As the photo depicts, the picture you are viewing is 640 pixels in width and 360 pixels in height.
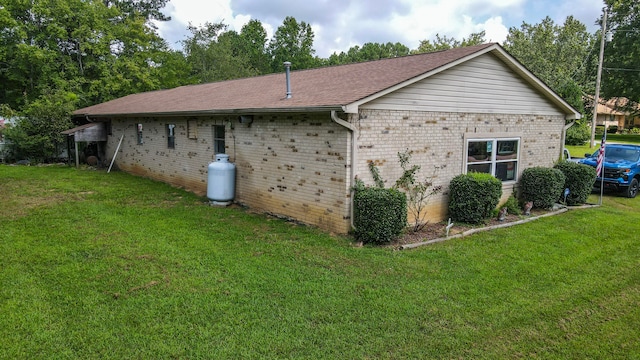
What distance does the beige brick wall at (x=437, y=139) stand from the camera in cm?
799

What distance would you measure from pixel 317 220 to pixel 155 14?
116ft

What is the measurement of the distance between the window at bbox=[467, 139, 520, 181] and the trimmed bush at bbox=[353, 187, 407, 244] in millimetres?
3280

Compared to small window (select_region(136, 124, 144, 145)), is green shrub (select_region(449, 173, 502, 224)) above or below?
below

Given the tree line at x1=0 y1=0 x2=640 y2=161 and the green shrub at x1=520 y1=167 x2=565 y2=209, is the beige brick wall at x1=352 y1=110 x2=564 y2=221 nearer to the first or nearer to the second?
the green shrub at x1=520 y1=167 x2=565 y2=209

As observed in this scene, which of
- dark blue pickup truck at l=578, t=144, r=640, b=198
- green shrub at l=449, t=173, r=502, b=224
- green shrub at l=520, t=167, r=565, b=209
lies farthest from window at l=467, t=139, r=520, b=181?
dark blue pickup truck at l=578, t=144, r=640, b=198

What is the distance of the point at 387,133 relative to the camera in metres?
8.20

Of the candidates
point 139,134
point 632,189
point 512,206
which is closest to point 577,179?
point 512,206

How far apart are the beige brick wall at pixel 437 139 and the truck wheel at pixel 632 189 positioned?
12.4 feet

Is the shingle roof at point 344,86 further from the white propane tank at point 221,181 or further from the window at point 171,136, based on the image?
the white propane tank at point 221,181

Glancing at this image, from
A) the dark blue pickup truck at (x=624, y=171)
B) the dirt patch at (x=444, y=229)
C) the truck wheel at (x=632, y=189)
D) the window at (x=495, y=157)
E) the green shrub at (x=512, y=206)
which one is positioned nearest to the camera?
the dirt patch at (x=444, y=229)

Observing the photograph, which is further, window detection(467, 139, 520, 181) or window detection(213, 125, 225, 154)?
window detection(213, 125, 225, 154)

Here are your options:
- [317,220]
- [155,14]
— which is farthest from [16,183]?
[155,14]

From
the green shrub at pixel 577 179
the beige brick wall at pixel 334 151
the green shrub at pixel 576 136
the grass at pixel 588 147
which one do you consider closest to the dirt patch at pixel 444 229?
the beige brick wall at pixel 334 151

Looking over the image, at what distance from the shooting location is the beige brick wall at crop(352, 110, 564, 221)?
7.99 m
